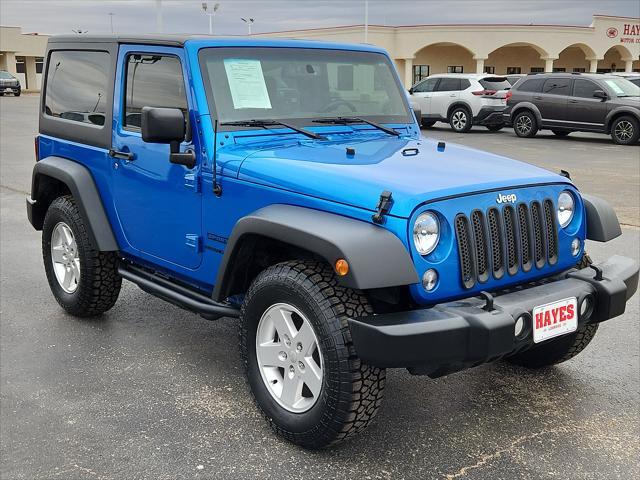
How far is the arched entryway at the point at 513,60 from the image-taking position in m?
49.6

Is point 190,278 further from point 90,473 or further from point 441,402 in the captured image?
point 441,402

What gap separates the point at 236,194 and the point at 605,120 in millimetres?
16803

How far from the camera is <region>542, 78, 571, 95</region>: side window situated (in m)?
19.3

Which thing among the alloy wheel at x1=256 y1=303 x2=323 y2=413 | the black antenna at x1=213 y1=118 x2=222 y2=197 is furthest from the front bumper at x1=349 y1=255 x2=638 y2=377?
the black antenna at x1=213 y1=118 x2=222 y2=197

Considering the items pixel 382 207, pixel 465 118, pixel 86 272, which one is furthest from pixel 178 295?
pixel 465 118

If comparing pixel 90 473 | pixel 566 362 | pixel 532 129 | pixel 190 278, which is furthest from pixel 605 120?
pixel 90 473

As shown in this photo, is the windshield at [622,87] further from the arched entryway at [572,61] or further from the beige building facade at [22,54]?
the beige building facade at [22,54]

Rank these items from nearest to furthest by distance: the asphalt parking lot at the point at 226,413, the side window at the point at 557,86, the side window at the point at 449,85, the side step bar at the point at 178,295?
the asphalt parking lot at the point at 226,413, the side step bar at the point at 178,295, the side window at the point at 557,86, the side window at the point at 449,85

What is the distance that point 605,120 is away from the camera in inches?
725

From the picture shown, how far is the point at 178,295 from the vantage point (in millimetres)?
4230

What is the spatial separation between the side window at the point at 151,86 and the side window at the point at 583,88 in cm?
1652

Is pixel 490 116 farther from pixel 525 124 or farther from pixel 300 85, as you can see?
pixel 300 85

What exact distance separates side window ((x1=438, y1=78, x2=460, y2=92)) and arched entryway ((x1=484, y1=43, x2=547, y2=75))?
28.9 m

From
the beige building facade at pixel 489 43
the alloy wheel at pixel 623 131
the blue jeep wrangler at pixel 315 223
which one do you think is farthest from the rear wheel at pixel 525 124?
the beige building facade at pixel 489 43
